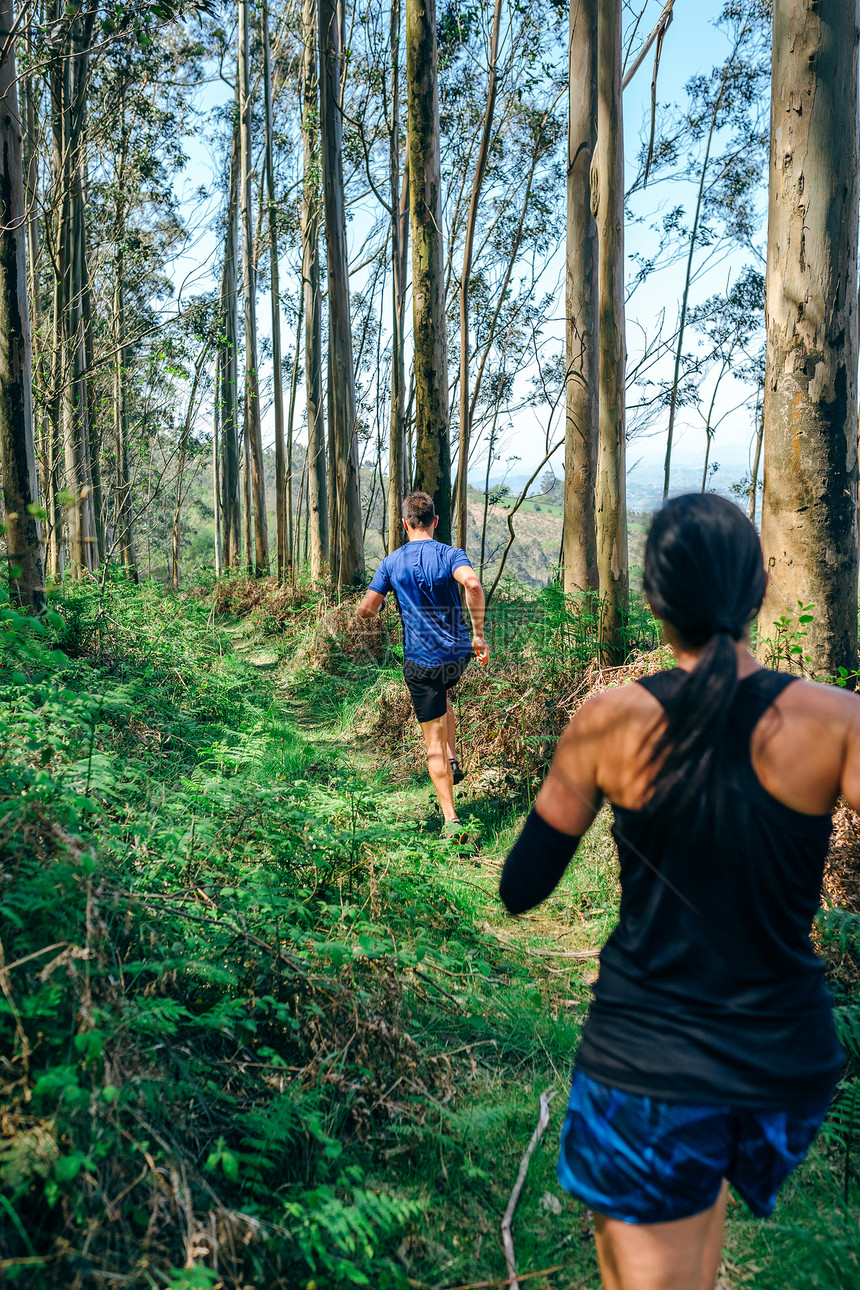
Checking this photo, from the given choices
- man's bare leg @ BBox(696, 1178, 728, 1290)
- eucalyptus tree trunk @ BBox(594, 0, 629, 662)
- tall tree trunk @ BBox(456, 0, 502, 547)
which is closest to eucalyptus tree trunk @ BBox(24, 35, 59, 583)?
tall tree trunk @ BBox(456, 0, 502, 547)

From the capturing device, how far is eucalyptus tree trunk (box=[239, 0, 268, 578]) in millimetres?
19922

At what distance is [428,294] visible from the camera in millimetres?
7977

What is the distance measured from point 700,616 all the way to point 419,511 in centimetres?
426

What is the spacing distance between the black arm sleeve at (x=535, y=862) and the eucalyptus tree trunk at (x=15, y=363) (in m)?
6.84

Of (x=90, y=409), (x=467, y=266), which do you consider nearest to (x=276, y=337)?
(x=90, y=409)

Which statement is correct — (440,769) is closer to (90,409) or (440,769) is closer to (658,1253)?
(658,1253)

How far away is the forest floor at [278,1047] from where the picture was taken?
1.75 meters

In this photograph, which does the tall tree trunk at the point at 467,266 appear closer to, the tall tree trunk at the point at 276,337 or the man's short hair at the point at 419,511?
the man's short hair at the point at 419,511

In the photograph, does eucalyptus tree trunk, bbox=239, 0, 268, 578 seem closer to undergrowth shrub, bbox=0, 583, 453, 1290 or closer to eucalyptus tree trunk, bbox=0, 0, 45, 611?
eucalyptus tree trunk, bbox=0, 0, 45, 611

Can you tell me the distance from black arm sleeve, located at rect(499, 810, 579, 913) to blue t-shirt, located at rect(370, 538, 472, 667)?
3.92 metres

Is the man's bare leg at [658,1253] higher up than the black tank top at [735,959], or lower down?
lower down

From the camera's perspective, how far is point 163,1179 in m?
1.79

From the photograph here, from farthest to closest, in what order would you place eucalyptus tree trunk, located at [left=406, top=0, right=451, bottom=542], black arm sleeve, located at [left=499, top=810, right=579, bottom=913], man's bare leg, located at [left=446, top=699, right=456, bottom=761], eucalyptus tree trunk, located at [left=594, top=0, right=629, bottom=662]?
eucalyptus tree trunk, located at [left=406, top=0, right=451, bottom=542]
eucalyptus tree trunk, located at [left=594, top=0, right=629, bottom=662]
man's bare leg, located at [left=446, top=699, right=456, bottom=761]
black arm sleeve, located at [left=499, top=810, right=579, bottom=913]

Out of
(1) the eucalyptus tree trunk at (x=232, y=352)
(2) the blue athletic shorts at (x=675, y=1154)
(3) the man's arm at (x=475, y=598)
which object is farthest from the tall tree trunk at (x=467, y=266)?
(1) the eucalyptus tree trunk at (x=232, y=352)
